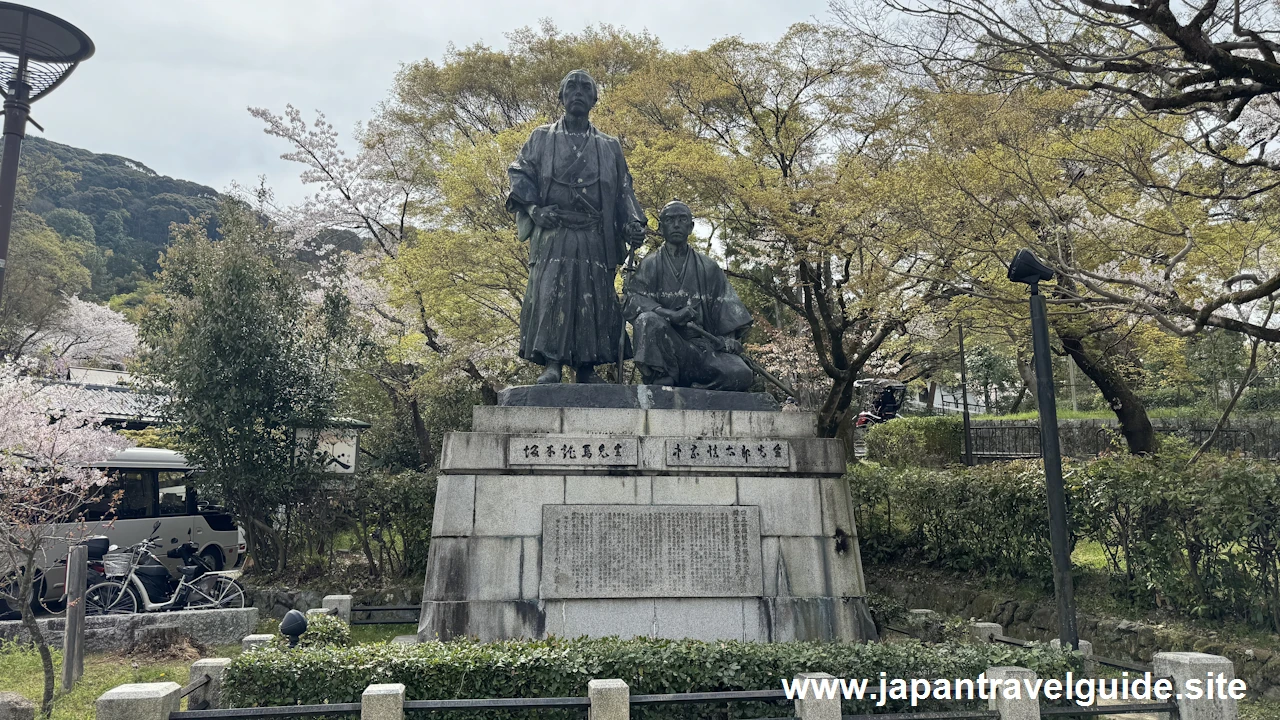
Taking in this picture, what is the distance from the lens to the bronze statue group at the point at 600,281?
7465 mm

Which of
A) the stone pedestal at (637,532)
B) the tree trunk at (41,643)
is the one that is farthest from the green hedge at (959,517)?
the tree trunk at (41,643)

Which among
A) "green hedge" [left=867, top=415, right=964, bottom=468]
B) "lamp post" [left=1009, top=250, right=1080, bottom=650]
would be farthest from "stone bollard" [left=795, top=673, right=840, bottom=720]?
"green hedge" [left=867, top=415, right=964, bottom=468]

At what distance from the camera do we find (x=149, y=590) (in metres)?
10.6

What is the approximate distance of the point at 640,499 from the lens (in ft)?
21.5

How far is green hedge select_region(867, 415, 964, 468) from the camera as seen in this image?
2061 cm

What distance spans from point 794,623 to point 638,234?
3.81 meters

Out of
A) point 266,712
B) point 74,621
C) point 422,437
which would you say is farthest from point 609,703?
point 422,437

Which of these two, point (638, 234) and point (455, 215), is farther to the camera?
point (455, 215)

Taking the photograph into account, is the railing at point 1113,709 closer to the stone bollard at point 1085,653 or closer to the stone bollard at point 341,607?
the stone bollard at point 1085,653

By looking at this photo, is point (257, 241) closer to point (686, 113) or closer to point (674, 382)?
point (686, 113)

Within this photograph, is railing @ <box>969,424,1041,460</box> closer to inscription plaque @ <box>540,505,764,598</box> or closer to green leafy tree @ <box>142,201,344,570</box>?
inscription plaque @ <box>540,505,764,598</box>

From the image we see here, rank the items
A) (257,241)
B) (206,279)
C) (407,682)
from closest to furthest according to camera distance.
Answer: (407,682) → (206,279) → (257,241)

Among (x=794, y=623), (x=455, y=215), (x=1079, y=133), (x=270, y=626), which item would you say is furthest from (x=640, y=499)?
(x=455, y=215)

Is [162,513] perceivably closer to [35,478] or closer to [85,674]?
[35,478]
